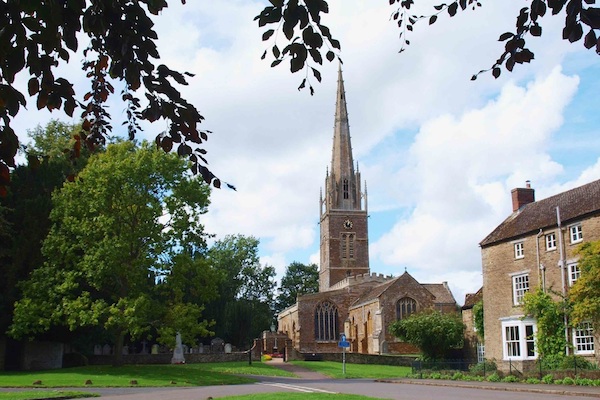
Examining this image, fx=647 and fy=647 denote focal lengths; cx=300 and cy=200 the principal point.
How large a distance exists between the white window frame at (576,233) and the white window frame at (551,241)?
3.87 ft

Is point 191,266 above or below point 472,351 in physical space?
above

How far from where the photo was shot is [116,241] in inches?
1341

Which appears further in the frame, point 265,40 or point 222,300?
point 222,300

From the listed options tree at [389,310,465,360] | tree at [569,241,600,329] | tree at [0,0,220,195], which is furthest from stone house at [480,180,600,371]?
tree at [0,0,220,195]

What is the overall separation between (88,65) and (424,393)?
1931cm

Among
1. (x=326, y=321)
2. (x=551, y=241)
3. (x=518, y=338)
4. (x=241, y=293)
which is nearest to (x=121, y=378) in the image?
(x=518, y=338)

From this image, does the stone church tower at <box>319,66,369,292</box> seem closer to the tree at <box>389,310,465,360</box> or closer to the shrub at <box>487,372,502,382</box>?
the tree at <box>389,310,465,360</box>

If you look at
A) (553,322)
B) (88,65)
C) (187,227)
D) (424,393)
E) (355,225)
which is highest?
(355,225)

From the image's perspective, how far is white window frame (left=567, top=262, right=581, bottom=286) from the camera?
104 feet

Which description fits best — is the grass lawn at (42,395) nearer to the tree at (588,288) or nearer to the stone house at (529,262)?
the stone house at (529,262)

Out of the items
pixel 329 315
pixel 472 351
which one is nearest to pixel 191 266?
pixel 472 351

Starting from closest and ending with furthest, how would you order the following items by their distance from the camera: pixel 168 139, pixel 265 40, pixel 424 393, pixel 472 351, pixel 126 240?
pixel 265 40 < pixel 168 139 < pixel 424 393 < pixel 126 240 < pixel 472 351

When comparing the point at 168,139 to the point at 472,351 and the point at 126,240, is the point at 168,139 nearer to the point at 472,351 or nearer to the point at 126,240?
the point at 126,240

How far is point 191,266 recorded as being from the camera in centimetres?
3600
